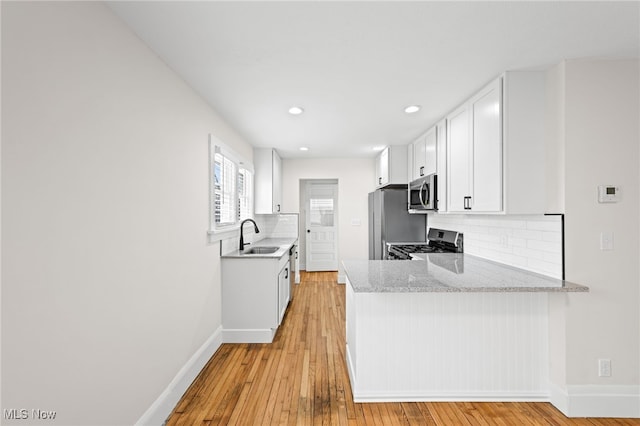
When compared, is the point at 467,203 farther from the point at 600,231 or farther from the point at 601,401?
the point at 601,401

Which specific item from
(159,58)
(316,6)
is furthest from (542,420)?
(159,58)

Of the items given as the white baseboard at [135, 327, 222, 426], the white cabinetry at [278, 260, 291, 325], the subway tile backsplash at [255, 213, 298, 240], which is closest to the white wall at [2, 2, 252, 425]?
the white baseboard at [135, 327, 222, 426]

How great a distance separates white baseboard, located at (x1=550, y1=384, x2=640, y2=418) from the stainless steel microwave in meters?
1.94

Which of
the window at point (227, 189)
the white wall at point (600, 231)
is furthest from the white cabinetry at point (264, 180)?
the white wall at point (600, 231)

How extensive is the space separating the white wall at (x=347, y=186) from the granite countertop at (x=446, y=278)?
3.00 m

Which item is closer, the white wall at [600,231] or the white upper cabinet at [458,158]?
the white wall at [600,231]

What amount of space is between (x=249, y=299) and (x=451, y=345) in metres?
2.01

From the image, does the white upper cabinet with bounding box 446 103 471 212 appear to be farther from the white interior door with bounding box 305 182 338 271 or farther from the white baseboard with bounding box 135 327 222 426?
the white interior door with bounding box 305 182 338 271

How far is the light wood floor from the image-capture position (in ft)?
6.54

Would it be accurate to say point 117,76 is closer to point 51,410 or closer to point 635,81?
point 51,410

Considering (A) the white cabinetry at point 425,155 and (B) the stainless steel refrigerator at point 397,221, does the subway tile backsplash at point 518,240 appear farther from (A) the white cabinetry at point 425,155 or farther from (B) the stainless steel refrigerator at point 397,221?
(B) the stainless steel refrigerator at point 397,221

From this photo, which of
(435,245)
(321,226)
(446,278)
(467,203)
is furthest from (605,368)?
(321,226)

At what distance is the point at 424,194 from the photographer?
364cm

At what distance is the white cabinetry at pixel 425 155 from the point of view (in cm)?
351
